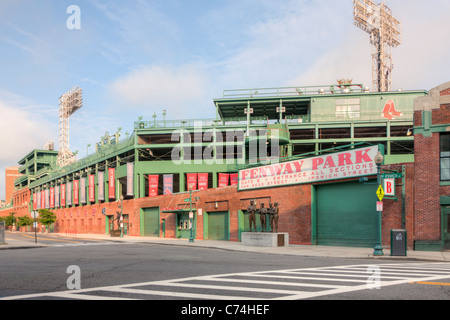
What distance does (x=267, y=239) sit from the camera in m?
28.5

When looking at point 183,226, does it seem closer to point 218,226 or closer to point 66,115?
point 218,226

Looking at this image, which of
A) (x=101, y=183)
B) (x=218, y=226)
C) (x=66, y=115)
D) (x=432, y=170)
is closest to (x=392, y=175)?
(x=432, y=170)

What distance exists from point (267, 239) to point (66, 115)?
317ft

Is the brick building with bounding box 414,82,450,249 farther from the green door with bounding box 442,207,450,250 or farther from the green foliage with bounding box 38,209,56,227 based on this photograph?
the green foliage with bounding box 38,209,56,227

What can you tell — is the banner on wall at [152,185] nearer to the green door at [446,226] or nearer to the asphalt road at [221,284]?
the green door at [446,226]

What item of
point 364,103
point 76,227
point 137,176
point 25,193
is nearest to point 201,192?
point 137,176

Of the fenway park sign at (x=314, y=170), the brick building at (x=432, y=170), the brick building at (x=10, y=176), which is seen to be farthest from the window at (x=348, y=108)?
the brick building at (x=10, y=176)

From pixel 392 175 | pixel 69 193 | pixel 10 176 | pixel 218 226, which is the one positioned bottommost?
pixel 218 226

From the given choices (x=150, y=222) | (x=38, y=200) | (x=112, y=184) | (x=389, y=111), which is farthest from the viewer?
(x=38, y=200)

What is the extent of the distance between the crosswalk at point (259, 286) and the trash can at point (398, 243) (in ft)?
23.4

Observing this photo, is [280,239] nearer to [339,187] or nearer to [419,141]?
[339,187]

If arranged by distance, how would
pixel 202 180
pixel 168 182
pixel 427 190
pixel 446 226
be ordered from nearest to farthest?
1. pixel 446 226
2. pixel 427 190
3. pixel 168 182
4. pixel 202 180

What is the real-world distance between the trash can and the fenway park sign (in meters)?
5.50

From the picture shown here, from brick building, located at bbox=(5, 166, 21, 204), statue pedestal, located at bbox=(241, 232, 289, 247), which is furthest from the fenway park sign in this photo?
brick building, located at bbox=(5, 166, 21, 204)
